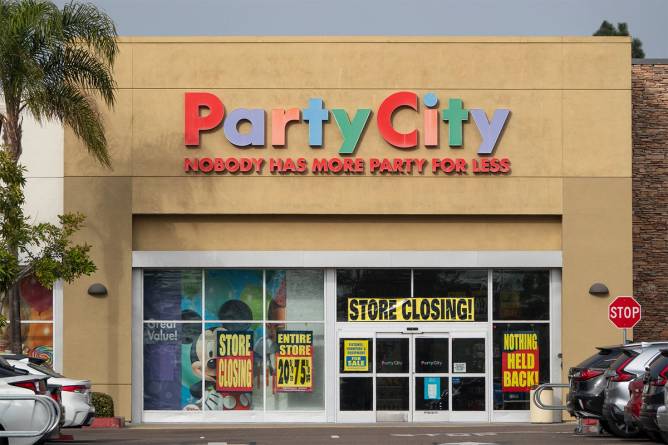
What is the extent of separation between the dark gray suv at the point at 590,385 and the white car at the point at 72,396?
9.23 metres

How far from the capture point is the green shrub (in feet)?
99.1

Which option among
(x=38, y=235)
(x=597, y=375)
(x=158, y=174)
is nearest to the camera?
(x=597, y=375)

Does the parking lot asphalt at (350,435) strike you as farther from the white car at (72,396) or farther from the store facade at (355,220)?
the store facade at (355,220)

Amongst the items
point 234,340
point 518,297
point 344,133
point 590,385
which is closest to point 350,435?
point 590,385

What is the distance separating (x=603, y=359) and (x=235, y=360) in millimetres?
11166

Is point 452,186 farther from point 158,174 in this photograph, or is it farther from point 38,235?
point 38,235

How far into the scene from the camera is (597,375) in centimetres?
2347

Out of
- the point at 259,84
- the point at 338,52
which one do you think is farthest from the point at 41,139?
the point at 338,52

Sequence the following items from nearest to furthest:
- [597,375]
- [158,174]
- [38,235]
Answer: [597,375] → [38,235] → [158,174]

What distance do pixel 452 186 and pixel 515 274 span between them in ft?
9.13

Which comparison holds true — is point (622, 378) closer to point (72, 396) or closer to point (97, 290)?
point (72, 396)

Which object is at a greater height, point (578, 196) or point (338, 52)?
point (338, 52)

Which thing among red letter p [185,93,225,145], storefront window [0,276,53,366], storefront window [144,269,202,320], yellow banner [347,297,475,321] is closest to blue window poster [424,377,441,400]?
yellow banner [347,297,475,321]

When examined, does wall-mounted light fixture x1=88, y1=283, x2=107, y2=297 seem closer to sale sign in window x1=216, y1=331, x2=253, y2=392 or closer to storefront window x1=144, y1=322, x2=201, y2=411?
storefront window x1=144, y1=322, x2=201, y2=411
